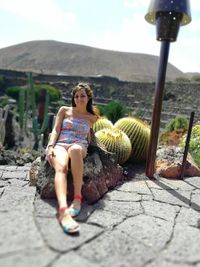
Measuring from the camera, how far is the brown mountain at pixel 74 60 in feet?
213

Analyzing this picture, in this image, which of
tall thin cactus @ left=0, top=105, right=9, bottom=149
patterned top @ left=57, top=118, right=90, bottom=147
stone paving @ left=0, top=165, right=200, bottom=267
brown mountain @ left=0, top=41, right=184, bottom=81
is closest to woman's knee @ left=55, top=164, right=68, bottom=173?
stone paving @ left=0, top=165, right=200, bottom=267

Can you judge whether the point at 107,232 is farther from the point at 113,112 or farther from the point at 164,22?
the point at 113,112

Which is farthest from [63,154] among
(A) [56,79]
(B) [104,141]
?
(A) [56,79]

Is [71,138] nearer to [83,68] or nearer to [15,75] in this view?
[15,75]

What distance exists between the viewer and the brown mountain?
6500 cm

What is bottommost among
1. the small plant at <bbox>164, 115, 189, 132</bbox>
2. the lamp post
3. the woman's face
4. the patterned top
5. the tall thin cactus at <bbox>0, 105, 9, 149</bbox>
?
the tall thin cactus at <bbox>0, 105, 9, 149</bbox>

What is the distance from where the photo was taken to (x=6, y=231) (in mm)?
2547

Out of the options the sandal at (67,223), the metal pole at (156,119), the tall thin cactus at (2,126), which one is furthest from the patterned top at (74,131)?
the tall thin cactus at (2,126)

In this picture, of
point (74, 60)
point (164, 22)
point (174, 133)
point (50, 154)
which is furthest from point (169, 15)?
point (74, 60)

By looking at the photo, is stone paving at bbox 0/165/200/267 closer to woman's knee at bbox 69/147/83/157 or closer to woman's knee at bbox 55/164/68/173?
woman's knee at bbox 55/164/68/173

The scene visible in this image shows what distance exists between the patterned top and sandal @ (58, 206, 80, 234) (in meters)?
0.90

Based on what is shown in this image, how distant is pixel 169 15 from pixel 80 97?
4.86 feet

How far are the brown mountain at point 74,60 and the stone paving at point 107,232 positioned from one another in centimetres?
5769

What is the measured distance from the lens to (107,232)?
2.71m
